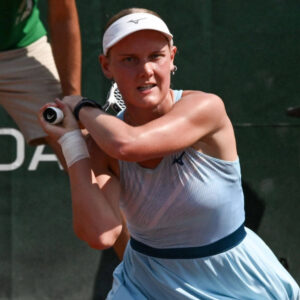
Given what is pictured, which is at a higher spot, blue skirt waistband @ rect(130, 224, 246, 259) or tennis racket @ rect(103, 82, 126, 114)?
tennis racket @ rect(103, 82, 126, 114)

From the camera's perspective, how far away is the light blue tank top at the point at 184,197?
258 centimetres

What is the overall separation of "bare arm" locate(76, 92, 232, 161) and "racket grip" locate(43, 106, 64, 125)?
0.08m

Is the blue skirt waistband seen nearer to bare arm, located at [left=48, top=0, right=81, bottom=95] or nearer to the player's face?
the player's face

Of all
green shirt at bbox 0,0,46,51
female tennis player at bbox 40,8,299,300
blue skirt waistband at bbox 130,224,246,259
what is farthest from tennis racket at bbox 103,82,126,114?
green shirt at bbox 0,0,46,51

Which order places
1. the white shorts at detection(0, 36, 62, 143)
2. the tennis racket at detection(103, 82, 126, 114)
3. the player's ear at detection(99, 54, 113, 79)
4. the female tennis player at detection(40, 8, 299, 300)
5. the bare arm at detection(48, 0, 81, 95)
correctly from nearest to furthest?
the female tennis player at detection(40, 8, 299, 300) → the player's ear at detection(99, 54, 113, 79) → the tennis racket at detection(103, 82, 126, 114) → the bare arm at detection(48, 0, 81, 95) → the white shorts at detection(0, 36, 62, 143)

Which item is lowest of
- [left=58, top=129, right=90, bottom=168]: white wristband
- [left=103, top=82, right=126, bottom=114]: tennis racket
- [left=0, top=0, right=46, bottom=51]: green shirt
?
[left=0, top=0, right=46, bottom=51]: green shirt

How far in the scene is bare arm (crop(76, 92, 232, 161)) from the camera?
2.42 m

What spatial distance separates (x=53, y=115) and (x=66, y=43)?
1235mm

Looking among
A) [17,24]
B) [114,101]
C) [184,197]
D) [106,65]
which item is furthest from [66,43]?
[184,197]

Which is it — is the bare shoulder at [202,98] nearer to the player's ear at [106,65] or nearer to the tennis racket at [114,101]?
the player's ear at [106,65]

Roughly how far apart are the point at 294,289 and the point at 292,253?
Answer: 1870mm

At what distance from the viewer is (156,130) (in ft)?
8.02

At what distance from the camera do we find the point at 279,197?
175 inches

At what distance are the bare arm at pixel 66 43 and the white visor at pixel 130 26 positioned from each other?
1.16 meters
